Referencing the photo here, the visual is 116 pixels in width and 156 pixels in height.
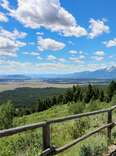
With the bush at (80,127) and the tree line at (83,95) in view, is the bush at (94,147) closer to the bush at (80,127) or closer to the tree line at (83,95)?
the bush at (80,127)

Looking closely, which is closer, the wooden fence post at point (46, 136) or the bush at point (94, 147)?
the wooden fence post at point (46, 136)

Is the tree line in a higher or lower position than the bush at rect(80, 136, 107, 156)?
lower

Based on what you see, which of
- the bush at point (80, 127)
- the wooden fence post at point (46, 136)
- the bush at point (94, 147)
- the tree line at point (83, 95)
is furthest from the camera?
the tree line at point (83, 95)

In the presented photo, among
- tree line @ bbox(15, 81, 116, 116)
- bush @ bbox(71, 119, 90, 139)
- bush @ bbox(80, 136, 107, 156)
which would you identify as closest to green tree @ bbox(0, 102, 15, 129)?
bush @ bbox(71, 119, 90, 139)

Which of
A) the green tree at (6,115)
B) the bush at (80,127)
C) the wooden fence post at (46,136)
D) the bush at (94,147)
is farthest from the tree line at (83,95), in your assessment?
the wooden fence post at (46,136)

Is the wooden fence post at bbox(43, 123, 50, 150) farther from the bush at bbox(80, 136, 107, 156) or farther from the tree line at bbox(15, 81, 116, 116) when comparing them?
the tree line at bbox(15, 81, 116, 116)

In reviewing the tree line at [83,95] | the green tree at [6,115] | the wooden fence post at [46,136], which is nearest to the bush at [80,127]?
the wooden fence post at [46,136]

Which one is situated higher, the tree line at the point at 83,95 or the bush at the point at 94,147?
the bush at the point at 94,147

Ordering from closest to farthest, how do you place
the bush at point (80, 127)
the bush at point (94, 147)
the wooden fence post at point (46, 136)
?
A: the wooden fence post at point (46, 136)
the bush at point (94, 147)
the bush at point (80, 127)

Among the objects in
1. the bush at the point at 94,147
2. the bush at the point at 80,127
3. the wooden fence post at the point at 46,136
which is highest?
the wooden fence post at the point at 46,136

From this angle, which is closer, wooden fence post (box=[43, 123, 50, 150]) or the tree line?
wooden fence post (box=[43, 123, 50, 150])

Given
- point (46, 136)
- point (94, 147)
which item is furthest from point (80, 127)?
point (46, 136)

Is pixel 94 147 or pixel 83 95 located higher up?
pixel 94 147

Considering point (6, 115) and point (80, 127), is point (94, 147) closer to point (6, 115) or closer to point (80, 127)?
point (80, 127)
